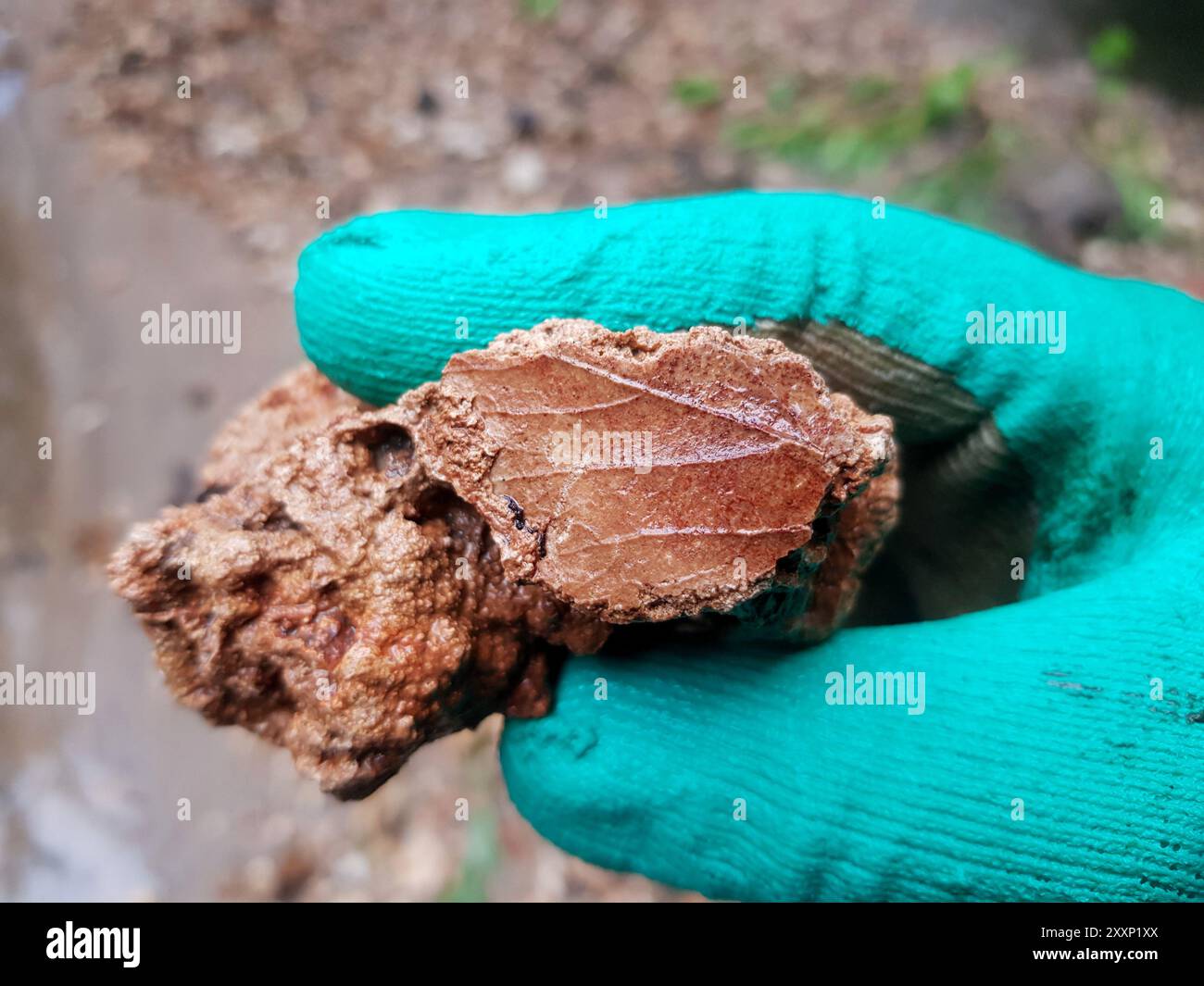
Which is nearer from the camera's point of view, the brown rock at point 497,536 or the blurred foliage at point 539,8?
the brown rock at point 497,536

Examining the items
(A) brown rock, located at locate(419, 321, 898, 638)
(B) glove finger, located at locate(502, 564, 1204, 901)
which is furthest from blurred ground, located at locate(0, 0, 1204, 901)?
(A) brown rock, located at locate(419, 321, 898, 638)

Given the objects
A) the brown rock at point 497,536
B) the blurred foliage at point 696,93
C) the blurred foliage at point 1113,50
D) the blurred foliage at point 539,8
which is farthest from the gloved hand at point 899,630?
the blurred foliage at point 539,8

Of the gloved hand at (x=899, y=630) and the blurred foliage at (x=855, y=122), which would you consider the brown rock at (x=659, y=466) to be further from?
the blurred foliage at (x=855, y=122)

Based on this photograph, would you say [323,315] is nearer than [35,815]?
Yes

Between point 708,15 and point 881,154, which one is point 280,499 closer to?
point 881,154

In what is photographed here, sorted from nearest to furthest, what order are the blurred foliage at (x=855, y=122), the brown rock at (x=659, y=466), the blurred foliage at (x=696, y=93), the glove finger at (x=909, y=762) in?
the brown rock at (x=659, y=466) < the glove finger at (x=909, y=762) < the blurred foliage at (x=855, y=122) < the blurred foliage at (x=696, y=93)

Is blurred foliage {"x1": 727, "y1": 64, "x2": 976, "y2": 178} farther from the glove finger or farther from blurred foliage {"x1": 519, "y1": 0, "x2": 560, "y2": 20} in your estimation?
the glove finger
